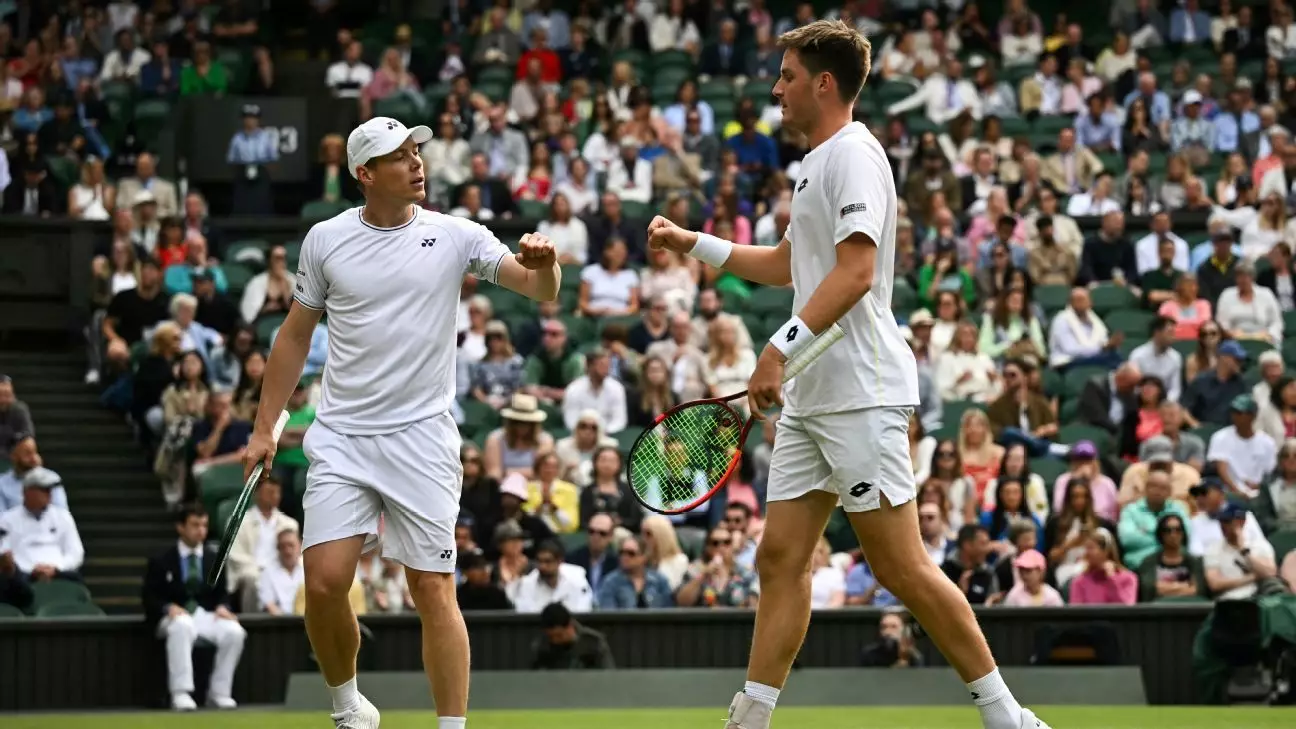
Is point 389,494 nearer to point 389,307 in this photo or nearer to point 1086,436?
point 389,307

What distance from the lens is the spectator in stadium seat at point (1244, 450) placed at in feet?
47.5

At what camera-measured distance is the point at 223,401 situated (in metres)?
14.6

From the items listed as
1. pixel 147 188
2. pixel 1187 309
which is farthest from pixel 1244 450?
pixel 147 188

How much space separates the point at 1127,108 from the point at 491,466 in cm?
871

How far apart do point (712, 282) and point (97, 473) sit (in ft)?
16.7

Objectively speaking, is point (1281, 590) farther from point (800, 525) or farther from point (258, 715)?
point (800, 525)

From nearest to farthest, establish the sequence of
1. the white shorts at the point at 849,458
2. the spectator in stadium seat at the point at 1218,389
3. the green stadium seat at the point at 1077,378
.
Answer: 1. the white shorts at the point at 849,458
2. the spectator in stadium seat at the point at 1218,389
3. the green stadium seat at the point at 1077,378

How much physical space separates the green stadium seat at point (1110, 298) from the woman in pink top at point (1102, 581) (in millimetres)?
4652

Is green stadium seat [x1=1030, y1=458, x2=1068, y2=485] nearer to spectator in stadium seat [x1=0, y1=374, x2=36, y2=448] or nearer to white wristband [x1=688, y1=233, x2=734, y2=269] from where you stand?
spectator in stadium seat [x1=0, y1=374, x2=36, y2=448]

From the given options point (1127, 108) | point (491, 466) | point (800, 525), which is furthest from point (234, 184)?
point (800, 525)

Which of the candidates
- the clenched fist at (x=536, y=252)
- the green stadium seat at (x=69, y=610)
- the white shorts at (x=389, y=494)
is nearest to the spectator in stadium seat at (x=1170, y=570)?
the green stadium seat at (x=69, y=610)

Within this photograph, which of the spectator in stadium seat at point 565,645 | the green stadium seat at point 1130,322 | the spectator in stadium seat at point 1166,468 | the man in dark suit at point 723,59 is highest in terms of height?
the man in dark suit at point 723,59

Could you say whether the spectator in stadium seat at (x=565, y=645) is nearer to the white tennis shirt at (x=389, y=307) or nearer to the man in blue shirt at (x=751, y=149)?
the white tennis shirt at (x=389, y=307)

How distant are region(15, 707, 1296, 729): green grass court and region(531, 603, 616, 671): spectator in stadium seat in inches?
48.8
